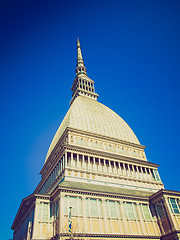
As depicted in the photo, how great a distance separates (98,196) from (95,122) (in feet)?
79.5

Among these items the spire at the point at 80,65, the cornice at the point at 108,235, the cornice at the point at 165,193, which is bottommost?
the cornice at the point at 108,235

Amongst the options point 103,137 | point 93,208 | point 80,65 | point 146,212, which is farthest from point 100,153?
point 80,65

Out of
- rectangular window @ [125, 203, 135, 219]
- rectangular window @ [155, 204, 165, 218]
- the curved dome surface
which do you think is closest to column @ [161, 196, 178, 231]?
rectangular window @ [155, 204, 165, 218]

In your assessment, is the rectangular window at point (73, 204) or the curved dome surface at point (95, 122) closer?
the rectangular window at point (73, 204)

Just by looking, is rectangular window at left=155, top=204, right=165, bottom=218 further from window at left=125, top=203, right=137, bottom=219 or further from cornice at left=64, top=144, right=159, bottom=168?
cornice at left=64, top=144, right=159, bottom=168

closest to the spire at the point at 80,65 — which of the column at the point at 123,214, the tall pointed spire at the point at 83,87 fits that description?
the tall pointed spire at the point at 83,87

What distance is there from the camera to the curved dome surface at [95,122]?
51000mm

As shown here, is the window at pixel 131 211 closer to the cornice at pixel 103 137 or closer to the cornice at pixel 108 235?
the cornice at pixel 108 235

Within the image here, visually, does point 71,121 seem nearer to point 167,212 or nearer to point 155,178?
point 155,178

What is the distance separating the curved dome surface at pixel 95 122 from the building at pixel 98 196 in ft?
1.07

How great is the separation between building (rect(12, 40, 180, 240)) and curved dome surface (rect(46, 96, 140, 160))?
0.33m

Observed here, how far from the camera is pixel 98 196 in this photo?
33.4m

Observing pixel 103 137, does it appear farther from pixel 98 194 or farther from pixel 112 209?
pixel 112 209

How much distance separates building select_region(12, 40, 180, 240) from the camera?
29984 millimetres
